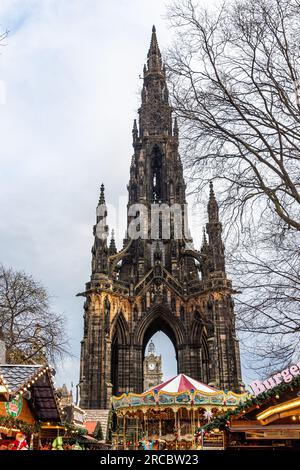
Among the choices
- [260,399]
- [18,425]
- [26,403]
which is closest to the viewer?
[260,399]

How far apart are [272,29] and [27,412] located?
11711mm

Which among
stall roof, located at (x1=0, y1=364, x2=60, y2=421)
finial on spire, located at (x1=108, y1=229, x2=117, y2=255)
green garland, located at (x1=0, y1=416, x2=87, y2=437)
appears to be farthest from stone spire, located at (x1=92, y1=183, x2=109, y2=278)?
stall roof, located at (x1=0, y1=364, x2=60, y2=421)

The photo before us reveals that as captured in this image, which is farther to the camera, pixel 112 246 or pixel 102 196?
pixel 112 246

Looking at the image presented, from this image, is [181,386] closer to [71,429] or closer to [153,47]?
[71,429]

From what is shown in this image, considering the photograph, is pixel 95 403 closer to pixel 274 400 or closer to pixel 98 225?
pixel 98 225

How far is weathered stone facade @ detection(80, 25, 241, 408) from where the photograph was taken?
31438 mm

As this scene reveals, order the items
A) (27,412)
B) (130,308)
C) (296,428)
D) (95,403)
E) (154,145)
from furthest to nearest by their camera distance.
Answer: (154,145)
(130,308)
(95,403)
(27,412)
(296,428)

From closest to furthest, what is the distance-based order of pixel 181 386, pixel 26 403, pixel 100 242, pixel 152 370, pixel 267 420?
pixel 267 420 < pixel 26 403 < pixel 181 386 < pixel 100 242 < pixel 152 370

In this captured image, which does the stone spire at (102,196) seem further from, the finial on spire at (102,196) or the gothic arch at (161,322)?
the gothic arch at (161,322)

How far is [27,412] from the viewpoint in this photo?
13.0 metres

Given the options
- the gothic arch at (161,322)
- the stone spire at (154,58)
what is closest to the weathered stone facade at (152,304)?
the gothic arch at (161,322)

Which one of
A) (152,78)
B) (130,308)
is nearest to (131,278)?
(130,308)

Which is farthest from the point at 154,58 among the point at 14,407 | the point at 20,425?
the point at 20,425

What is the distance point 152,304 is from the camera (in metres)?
36.1
